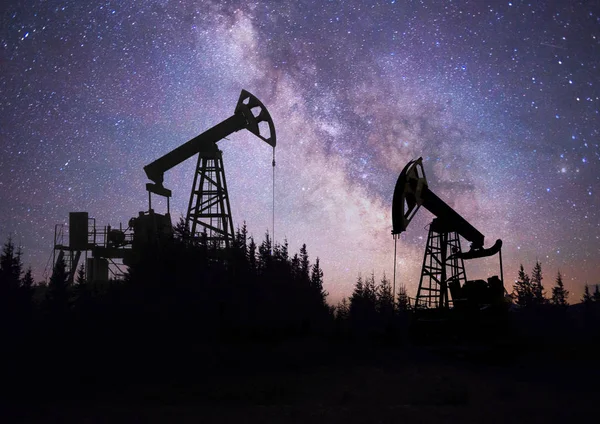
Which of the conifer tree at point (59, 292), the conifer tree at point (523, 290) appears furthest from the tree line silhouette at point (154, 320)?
the conifer tree at point (523, 290)

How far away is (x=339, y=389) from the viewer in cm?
1059

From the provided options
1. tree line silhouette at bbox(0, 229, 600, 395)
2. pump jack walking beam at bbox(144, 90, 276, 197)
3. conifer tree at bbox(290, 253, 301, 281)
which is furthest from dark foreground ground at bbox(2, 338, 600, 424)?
conifer tree at bbox(290, 253, 301, 281)

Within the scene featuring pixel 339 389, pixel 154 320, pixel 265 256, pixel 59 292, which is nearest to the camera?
pixel 339 389

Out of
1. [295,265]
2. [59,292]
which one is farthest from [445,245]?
[295,265]

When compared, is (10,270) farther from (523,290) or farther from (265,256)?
(523,290)

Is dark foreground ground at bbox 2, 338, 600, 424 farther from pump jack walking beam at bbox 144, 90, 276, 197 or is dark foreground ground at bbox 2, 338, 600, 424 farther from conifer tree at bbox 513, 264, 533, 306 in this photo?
conifer tree at bbox 513, 264, 533, 306

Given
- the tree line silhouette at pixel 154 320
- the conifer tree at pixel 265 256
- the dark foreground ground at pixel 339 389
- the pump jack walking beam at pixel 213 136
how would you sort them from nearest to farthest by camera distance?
the dark foreground ground at pixel 339 389 → the tree line silhouette at pixel 154 320 → the pump jack walking beam at pixel 213 136 → the conifer tree at pixel 265 256

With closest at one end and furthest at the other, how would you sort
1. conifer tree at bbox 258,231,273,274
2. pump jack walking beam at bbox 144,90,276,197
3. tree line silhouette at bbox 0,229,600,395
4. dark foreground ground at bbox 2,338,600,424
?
dark foreground ground at bbox 2,338,600,424
tree line silhouette at bbox 0,229,600,395
pump jack walking beam at bbox 144,90,276,197
conifer tree at bbox 258,231,273,274

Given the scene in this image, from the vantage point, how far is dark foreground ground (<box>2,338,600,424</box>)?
8.30 meters

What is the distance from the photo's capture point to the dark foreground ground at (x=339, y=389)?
8305 millimetres

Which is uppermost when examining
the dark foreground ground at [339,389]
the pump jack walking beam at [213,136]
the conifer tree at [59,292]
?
the pump jack walking beam at [213,136]

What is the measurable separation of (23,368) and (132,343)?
430cm

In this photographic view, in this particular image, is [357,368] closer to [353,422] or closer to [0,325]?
[353,422]

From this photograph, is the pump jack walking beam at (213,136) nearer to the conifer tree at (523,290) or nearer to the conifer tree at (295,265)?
the conifer tree at (295,265)
